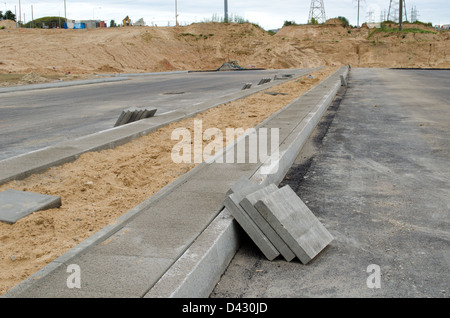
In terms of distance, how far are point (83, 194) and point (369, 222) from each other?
320 cm

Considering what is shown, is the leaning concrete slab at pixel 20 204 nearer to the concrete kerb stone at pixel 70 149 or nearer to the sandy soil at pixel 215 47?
the concrete kerb stone at pixel 70 149

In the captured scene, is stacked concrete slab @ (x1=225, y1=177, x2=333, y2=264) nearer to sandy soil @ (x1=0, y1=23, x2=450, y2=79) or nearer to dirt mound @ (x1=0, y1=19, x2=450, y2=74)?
sandy soil @ (x1=0, y1=23, x2=450, y2=79)

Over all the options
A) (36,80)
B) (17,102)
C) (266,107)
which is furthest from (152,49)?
(266,107)

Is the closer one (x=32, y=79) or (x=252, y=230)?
(x=252, y=230)

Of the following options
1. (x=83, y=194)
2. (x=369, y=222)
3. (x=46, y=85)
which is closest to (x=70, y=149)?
(x=83, y=194)

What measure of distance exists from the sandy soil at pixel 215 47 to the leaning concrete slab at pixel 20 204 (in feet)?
133

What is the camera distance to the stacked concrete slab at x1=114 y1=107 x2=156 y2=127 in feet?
33.4

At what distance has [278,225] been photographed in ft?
11.4

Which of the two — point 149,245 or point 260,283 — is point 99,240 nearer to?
point 149,245

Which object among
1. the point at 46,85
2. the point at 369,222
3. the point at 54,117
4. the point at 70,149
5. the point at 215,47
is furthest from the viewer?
the point at 215,47

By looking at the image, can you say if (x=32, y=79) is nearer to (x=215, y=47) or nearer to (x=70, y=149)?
(x=70, y=149)

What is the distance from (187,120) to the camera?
10.7 metres

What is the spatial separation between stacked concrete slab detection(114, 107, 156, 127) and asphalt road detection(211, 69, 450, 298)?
4302 millimetres

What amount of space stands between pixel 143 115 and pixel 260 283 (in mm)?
8121
